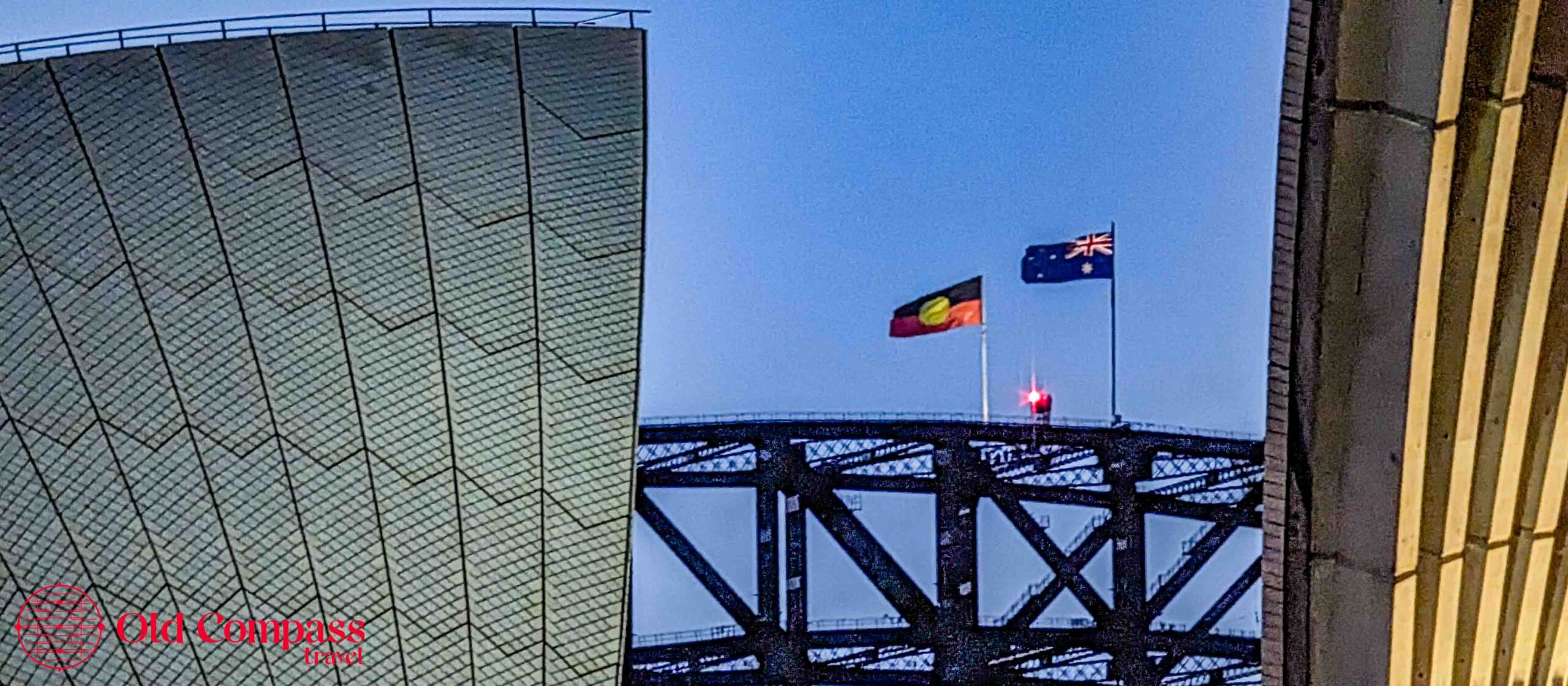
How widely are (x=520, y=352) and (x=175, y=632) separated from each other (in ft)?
21.8

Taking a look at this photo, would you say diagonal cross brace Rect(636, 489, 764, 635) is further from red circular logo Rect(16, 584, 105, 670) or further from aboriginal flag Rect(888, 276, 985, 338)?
red circular logo Rect(16, 584, 105, 670)

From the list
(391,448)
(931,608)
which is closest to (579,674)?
(391,448)

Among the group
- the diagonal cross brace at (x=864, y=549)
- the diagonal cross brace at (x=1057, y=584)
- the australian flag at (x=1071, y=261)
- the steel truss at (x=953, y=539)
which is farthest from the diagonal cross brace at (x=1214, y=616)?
the australian flag at (x=1071, y=261)

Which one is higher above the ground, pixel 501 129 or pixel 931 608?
pixel 501 129

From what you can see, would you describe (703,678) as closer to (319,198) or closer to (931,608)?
(931,608)

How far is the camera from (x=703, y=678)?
42781 millimetres

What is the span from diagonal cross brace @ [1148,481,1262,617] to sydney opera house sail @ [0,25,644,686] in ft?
65.2

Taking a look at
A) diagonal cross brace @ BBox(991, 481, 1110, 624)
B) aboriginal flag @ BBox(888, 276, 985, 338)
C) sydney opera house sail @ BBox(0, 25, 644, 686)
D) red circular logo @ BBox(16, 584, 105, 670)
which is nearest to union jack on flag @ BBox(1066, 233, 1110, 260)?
aboriginal flag @ BBox(888, 276, 985, 338)

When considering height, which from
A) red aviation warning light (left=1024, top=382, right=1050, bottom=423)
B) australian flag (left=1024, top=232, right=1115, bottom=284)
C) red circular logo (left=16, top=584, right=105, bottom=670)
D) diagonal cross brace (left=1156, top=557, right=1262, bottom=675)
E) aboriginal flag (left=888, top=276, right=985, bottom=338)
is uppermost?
australian flag (left=1024, top=232, right=1115, bottom=284)

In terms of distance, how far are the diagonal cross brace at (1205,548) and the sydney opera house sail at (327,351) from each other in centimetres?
1988

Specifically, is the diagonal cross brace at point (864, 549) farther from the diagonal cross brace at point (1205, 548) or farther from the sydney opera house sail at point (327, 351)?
the sydney opera house sail at point (327, 351)

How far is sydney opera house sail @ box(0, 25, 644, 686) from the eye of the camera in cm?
2528

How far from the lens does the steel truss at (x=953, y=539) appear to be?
42906 millimetres

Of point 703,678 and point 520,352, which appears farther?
point 703,678
